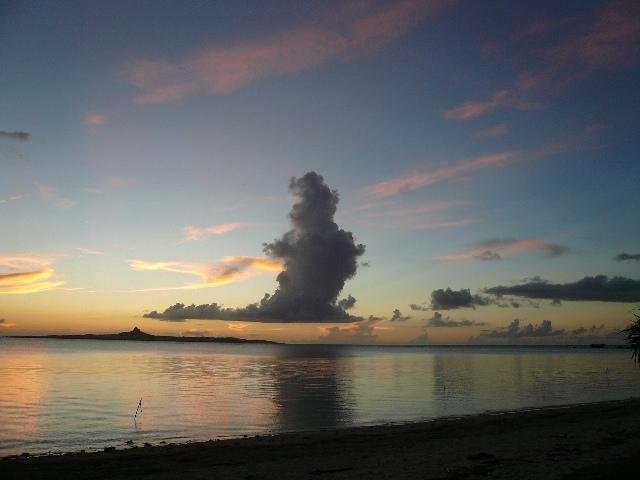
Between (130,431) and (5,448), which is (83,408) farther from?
(5,448)

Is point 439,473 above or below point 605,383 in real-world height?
above

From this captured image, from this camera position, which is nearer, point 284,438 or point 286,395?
point 284,438

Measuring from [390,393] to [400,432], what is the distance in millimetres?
31185

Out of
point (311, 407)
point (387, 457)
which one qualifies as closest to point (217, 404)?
point (311, 407)

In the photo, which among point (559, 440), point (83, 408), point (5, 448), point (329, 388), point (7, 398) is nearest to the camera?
point (559, 440)

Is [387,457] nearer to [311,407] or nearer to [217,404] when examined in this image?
[311,407]

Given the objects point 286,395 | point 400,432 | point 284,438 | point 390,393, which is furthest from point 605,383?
point 284,438

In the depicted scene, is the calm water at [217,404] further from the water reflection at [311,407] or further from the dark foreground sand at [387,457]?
the dark foreground sand at [387,457]

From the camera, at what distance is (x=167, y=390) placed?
65375 mm

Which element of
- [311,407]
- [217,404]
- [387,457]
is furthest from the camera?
[217,404]

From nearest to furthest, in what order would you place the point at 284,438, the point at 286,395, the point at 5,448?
1. the point at 5,448
2. the point at 284,438
3. the point at 286,395

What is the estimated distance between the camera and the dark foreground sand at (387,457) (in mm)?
20047

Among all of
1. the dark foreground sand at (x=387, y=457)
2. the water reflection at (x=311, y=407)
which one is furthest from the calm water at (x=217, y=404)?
the dark foreground sand at (x=387, y=457)

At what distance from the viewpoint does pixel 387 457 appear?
944 inches
